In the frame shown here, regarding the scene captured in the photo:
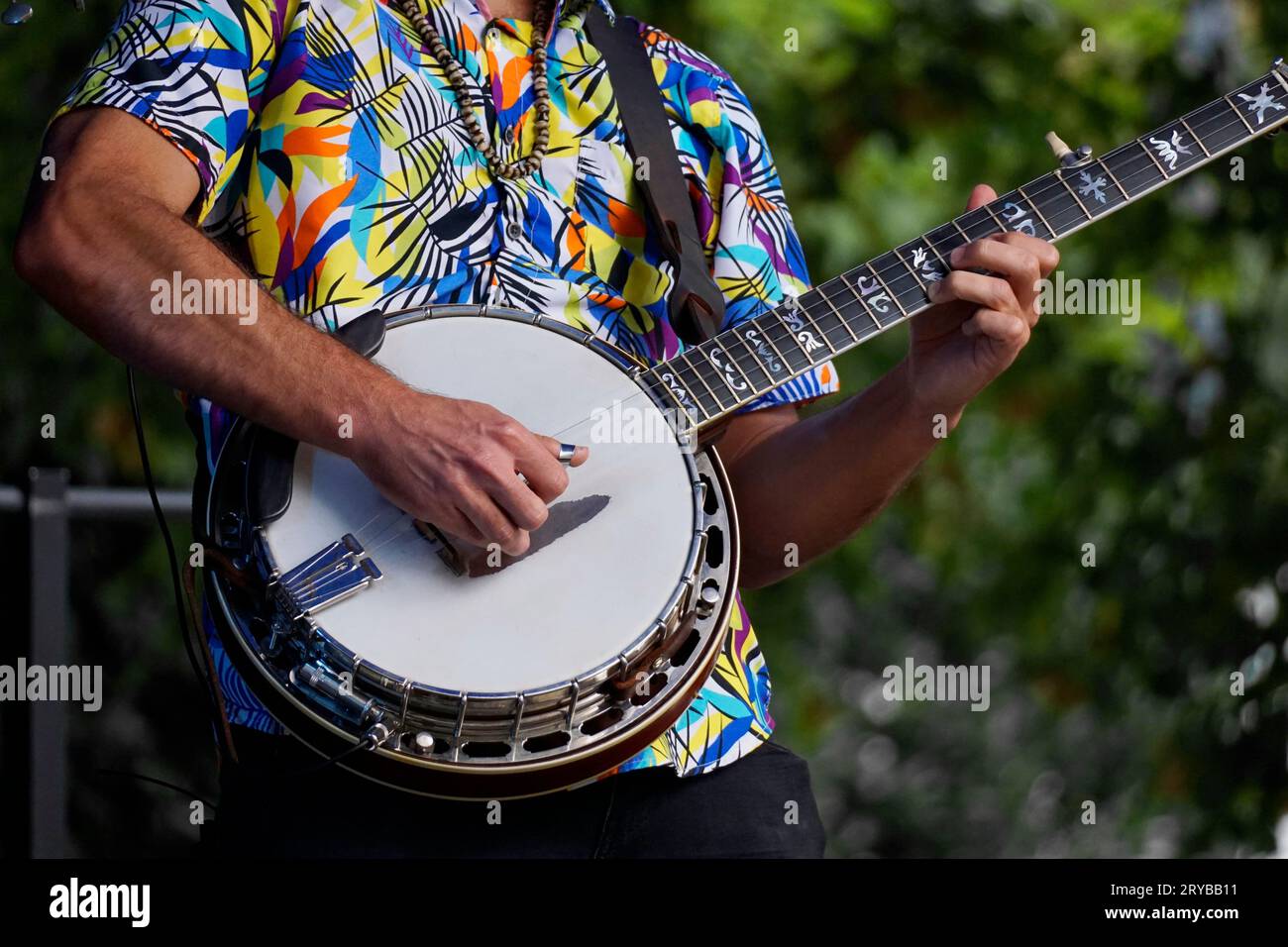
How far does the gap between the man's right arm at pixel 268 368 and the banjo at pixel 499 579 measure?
0.06 meters

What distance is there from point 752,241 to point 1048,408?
255cm

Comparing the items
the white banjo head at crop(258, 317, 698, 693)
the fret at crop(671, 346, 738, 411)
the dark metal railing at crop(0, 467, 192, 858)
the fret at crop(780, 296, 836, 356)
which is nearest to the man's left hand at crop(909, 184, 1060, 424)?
the fret at crop(780, 296, 836, 356)

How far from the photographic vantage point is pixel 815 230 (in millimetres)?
3908

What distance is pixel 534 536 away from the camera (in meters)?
1.49

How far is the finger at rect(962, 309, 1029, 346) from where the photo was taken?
1.63m

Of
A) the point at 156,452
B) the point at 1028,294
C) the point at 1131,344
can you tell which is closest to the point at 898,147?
the point at 1131,344

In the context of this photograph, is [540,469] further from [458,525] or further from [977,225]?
[977,225]

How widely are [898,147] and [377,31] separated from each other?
2.45 m

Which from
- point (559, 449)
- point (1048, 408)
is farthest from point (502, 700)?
point (1048, 408)

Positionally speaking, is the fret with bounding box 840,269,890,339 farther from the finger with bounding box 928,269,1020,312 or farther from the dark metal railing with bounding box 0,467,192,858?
the dark metal railing with bounding box 0,467,192,858

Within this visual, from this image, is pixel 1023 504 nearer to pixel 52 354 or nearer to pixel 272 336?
pixel 52 354
